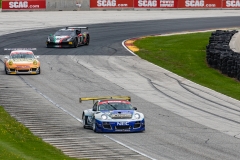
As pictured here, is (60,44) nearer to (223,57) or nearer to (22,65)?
(22,65)

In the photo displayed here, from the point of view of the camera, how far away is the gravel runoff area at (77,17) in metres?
59.8

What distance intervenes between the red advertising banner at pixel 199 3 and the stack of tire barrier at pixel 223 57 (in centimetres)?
2901

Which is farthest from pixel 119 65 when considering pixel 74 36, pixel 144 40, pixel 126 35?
pixel 126 35

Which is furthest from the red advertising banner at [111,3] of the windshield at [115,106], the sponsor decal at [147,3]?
the windshield at [115,106]

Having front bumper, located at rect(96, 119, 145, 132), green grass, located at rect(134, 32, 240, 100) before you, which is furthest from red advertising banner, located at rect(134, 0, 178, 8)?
front bumper, located at rect(96, 119, 145, 132)

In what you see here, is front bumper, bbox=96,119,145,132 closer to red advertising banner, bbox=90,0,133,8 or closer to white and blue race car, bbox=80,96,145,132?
white and blue race car, bbox=80,96,145,132

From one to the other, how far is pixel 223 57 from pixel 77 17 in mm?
31081

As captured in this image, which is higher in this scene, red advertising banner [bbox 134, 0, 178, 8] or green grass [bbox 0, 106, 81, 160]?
red advertising banner [bbox 134, 0, 178, 8]

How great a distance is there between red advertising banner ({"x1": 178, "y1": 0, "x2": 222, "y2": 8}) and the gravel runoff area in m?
0.98

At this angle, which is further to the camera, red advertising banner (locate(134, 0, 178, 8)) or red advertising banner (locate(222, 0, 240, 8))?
red advertising banner (locate(222, 0, 240, 8))

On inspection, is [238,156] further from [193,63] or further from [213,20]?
[213,20]

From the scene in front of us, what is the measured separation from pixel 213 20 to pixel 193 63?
25714 millimetres

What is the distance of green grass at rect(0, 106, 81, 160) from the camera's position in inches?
637

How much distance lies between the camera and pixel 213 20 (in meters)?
64.6
